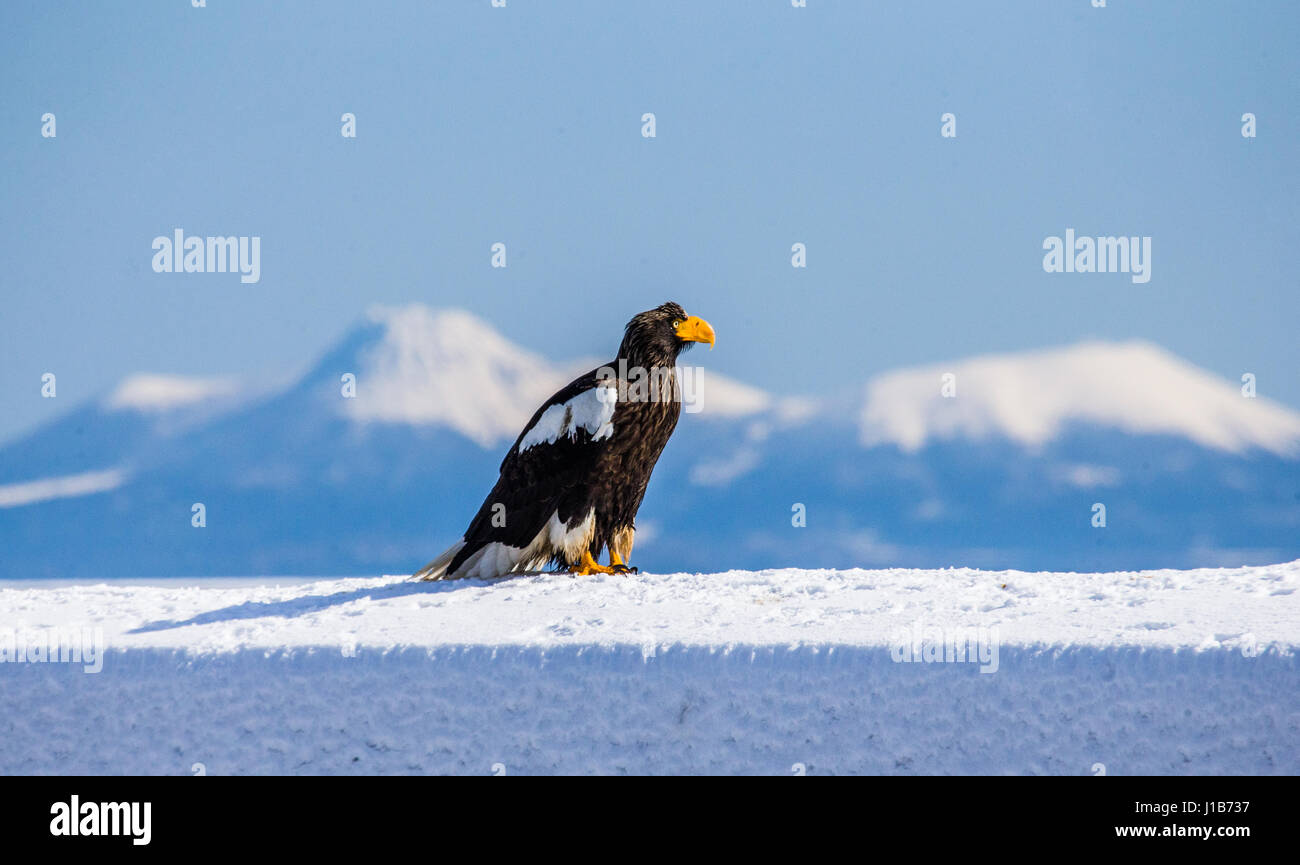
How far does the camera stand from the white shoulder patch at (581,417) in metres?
6.18

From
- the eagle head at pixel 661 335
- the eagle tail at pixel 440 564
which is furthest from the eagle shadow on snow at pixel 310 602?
the eagle head at pixel 661 335

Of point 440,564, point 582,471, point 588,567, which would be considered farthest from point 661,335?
point 440,564

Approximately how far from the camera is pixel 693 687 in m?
4.58

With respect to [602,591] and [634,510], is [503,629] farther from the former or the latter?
[634,510]

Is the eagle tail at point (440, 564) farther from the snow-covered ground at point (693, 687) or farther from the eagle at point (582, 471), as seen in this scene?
the snow-covered ground at point (693, 687)

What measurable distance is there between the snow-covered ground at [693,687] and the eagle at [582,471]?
841 mm

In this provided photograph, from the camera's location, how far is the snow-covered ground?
14.5ft

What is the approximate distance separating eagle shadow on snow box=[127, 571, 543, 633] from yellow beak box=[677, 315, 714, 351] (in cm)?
168

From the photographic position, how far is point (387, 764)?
4652mm

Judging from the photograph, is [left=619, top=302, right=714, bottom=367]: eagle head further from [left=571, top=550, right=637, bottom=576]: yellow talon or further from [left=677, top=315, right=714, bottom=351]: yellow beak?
[left=571, top=550, right=637, bottom=576]: yellow talon

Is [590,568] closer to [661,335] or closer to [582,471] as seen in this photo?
[582,471]
